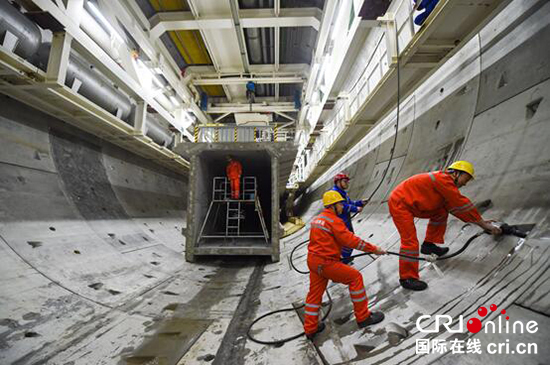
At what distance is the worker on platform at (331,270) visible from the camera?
7.10 ft

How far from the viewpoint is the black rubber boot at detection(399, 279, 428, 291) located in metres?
2.24

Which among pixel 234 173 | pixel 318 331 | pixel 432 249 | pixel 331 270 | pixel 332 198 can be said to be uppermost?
pixel 234 173

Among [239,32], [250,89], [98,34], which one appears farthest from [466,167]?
[250,89]

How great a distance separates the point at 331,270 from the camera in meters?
2.30

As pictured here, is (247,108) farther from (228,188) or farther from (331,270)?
(331,270)

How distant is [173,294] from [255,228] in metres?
5.66

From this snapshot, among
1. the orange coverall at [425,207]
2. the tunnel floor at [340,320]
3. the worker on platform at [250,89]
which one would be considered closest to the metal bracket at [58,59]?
the tunnel floor at [340,320]

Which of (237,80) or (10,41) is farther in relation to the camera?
(237,80)

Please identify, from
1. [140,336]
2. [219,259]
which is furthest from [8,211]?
[219,259]

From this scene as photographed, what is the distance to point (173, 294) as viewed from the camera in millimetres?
3674

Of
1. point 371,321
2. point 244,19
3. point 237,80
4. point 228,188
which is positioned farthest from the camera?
point 237,80

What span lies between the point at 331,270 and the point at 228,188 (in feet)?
19.1

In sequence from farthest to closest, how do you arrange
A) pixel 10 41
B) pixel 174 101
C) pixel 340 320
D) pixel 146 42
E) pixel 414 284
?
pixel 174 101 < pixel 146 42 < pixel 10 41 < pixel 340 320 < pixel 414 284

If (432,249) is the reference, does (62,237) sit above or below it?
below
